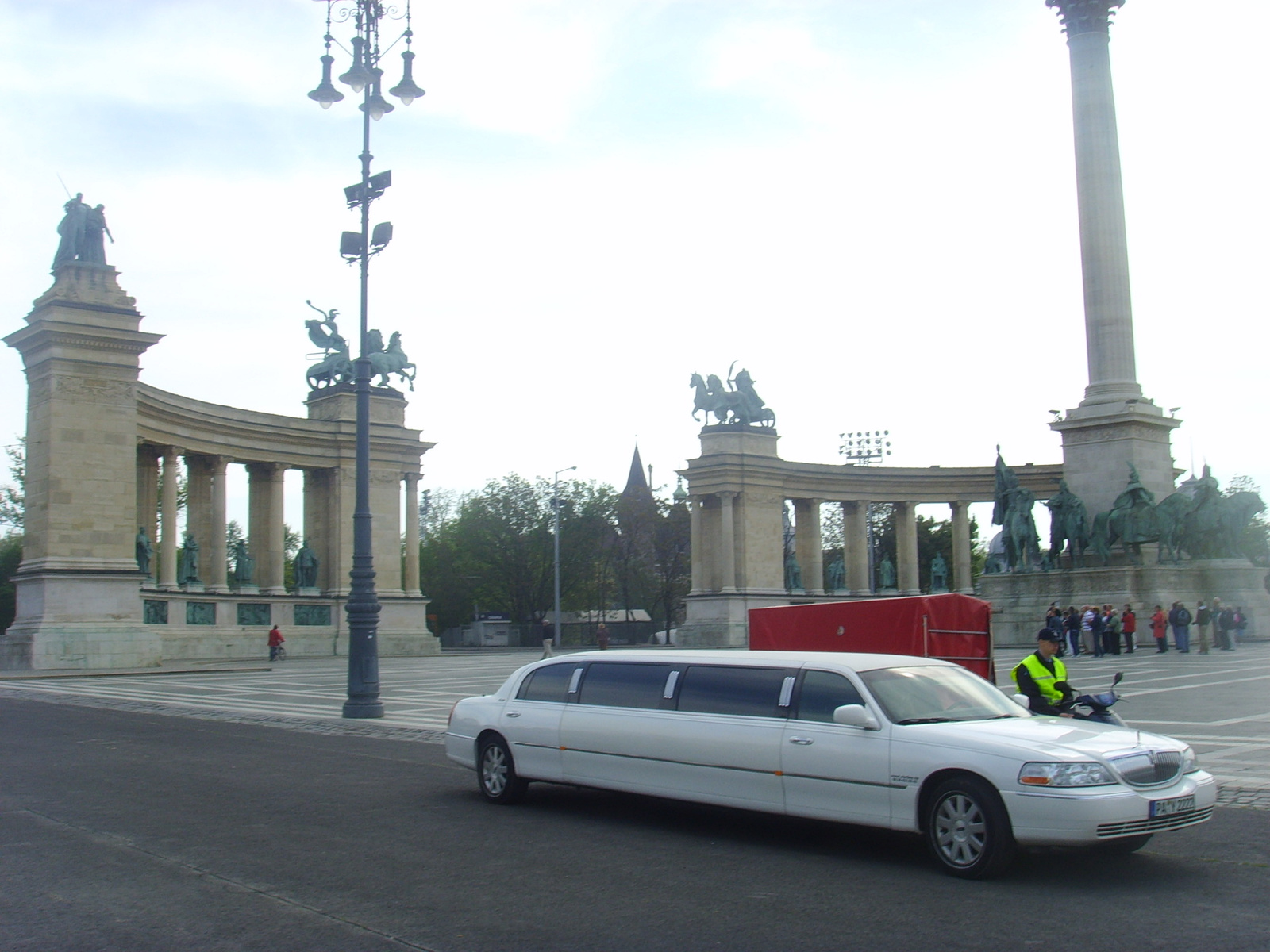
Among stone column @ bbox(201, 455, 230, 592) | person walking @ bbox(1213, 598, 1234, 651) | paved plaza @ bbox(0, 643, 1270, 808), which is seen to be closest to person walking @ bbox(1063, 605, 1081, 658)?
paved plaza @ bbox(0, 643, 1270, 808)

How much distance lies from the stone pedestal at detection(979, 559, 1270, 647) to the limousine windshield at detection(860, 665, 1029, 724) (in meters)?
32.8

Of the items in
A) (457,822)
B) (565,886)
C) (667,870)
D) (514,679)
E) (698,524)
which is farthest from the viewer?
(698,524)

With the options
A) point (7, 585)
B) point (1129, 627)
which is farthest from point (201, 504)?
point (1129, 627)

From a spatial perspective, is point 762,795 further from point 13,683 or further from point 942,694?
point 13,683

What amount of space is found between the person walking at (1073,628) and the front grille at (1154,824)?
29487mm

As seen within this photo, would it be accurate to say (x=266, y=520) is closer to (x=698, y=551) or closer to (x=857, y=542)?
(x=698, y=551)

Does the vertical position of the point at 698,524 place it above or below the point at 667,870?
above

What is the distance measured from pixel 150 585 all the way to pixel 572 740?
41055 mm

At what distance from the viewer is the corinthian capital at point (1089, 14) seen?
141ft

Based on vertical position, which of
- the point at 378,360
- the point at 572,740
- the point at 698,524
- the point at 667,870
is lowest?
the point at 667,870

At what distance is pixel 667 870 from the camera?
8.17m

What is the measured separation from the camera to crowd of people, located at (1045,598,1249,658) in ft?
117

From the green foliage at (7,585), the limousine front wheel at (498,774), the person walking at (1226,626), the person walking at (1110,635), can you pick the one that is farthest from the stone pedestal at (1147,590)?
the green foliage at (7,585)

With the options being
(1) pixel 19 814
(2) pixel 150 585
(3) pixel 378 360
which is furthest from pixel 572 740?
(3) pixel 378 360
